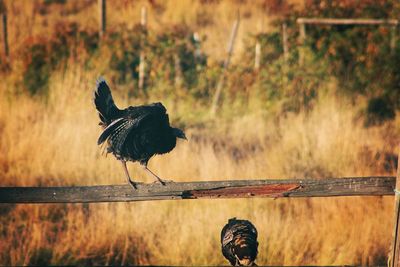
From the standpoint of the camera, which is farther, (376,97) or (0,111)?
(376,97)

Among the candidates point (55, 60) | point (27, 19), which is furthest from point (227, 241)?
point (27, 19)

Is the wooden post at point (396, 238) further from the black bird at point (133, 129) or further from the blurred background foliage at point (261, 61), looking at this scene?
the blurred background foliage at point (261, 61)

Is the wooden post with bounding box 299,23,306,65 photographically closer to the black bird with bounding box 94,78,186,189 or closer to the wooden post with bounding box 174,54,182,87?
the wooden post with bounding box 174,54,182,87

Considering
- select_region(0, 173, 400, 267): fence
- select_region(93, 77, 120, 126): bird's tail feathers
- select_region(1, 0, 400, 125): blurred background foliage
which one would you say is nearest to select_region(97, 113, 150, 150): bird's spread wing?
select_region(93, 77, 120, 126): bird's tail feathers

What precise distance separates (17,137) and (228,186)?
13.5 ft

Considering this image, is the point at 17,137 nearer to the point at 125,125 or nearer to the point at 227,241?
the point at 125,125

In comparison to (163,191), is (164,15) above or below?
above

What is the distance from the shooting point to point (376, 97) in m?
8.23

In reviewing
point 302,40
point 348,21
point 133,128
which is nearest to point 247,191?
point 133,128

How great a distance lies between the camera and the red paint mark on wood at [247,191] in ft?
8.84

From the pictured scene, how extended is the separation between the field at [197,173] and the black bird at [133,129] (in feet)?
5.27

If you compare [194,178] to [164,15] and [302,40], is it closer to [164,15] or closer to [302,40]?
[302,40]

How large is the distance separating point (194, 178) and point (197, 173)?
87 millimetres

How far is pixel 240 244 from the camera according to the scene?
97.7 inches
